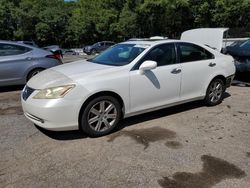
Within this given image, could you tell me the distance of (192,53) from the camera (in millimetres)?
5629

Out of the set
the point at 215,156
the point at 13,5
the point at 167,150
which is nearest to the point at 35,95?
the point at 167,150

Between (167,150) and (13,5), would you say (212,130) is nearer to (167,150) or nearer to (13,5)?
(167,150)

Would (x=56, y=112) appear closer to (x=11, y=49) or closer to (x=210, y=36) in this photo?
(x=11, y=49)

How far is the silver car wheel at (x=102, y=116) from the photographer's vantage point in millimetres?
4414

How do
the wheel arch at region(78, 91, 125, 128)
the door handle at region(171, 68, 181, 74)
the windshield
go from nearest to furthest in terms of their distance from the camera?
1. the wheel arch at region(78, 91, 125, 128)
2. the windshield
3. the door handle at region(171, 68, 181, 74)

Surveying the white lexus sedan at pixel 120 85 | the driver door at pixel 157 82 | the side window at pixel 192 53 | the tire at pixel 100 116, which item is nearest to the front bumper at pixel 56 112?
the white lexus sedan at pixel 120 85

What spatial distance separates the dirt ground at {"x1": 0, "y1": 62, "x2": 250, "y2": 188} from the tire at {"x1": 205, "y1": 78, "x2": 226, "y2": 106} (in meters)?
0.50

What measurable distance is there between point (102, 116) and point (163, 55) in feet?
5.26

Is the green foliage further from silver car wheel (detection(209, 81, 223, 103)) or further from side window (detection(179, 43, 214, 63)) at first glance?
side window (detection(179, 43, 214, 63))

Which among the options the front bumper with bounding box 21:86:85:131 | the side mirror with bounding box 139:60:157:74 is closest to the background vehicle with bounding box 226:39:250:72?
the side mirror with bounding box 139:60:157:74

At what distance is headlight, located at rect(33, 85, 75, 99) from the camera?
4156 millimetres

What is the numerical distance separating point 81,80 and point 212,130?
226 cm

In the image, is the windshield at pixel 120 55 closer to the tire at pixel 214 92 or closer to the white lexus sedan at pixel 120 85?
the white lexus sedan at pixel 120 85

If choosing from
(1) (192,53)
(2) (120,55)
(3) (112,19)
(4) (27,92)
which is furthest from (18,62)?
(3) (112,19)
